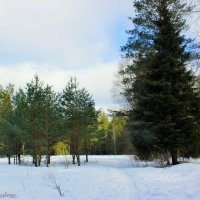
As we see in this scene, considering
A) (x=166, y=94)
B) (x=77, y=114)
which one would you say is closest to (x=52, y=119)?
(x=77, y=114)

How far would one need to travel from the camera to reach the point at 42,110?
3206cm

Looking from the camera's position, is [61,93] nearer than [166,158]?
No

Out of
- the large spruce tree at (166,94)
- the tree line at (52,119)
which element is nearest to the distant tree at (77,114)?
the tree line at (52,119)

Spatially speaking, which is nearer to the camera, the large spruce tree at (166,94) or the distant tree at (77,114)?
the large spruce tree at (166,94)

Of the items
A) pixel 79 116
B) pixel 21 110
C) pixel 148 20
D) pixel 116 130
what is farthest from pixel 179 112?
pixel 116 130

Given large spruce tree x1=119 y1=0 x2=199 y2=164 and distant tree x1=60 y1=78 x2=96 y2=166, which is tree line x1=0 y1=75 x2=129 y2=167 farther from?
large spruce tree x1=119 y1=0 x2=199 y2=164

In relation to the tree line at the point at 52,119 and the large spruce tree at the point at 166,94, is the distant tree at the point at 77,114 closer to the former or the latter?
the tree line at the point at 52,119

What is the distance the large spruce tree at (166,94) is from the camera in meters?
21.2

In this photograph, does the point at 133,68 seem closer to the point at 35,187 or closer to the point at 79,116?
the point at 79,116

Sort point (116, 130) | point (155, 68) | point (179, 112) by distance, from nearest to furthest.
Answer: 1. point (179, 112)
2. point (155, 68)
3. point (116, 130)

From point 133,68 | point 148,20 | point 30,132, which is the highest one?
point 148,20

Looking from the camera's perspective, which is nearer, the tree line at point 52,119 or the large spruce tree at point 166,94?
the large spruce tree at point 166,94

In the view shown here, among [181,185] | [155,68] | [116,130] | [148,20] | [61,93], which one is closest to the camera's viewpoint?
[181,185]

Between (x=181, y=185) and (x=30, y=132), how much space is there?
76.2 ft
